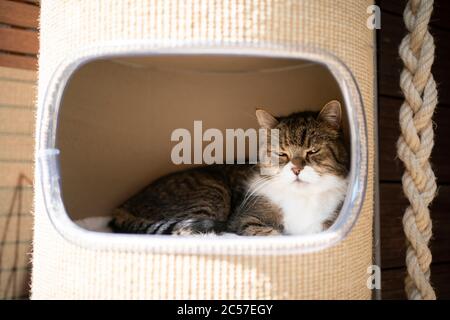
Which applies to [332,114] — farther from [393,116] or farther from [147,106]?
[147,106]

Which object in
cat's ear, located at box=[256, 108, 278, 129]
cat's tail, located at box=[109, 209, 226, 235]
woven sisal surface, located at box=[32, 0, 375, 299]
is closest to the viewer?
woven sisal surface, located at box=[32, 0, 375, 299]

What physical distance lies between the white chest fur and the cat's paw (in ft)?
0.19

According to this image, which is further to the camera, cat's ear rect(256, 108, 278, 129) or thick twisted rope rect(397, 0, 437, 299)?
cat's ear rect(256, 108, 278, 129)

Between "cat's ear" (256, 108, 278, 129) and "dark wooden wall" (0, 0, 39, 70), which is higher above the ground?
"dark wooden wall" (0, 0, 39, 70)

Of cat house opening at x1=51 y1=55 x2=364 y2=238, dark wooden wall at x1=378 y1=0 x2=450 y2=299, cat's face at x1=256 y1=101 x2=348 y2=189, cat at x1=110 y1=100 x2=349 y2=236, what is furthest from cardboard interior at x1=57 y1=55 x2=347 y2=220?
cat's face at x1=256 y1=101 x2=348 y2=189

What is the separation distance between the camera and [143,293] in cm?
97

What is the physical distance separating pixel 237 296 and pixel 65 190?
94 centimetres

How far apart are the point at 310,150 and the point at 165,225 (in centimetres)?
59

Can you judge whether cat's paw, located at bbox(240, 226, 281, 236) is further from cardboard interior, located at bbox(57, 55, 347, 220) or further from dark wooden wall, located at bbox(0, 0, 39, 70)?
dark wooden wall, located at bbox(0, 0, 39, 70)

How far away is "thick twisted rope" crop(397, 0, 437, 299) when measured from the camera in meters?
1.39

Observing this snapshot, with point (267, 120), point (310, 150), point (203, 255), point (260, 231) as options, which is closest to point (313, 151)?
point (310, 150)

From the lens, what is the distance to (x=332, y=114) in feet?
4.81

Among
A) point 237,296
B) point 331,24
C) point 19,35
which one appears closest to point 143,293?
point 237,296

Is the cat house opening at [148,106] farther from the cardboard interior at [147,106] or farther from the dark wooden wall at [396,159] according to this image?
the dark wooden wall at [396,159]
